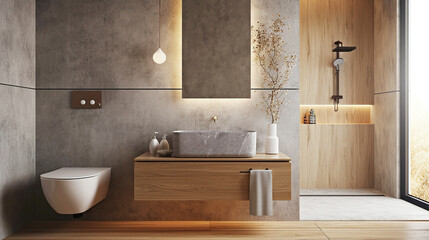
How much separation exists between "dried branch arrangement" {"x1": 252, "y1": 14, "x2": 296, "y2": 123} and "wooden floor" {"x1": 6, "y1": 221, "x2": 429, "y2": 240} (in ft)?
3.26

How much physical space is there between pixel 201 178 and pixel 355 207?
6.14ft

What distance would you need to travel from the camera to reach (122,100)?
2.92m

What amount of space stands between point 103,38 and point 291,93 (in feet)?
6.06

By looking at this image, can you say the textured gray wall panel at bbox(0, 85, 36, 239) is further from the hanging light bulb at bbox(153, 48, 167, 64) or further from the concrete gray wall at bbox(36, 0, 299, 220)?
the hanging light bulb at bbox(153, 48, 167, 64)

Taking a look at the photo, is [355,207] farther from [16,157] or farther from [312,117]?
[16,157]

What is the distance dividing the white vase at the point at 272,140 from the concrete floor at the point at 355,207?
2.60ft

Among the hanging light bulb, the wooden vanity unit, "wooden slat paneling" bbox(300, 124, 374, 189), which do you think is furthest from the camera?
"wooden slat paneling" bbox(300, 124, 374, 189)

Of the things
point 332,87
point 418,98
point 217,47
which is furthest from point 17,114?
point 418,98

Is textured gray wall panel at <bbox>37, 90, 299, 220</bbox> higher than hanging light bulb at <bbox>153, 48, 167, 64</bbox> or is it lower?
lower

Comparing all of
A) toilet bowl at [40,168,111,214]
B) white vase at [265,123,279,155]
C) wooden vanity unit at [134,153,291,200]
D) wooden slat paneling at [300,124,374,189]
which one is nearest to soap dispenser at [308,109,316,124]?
wooden slat paneling at [300,124,374,189]

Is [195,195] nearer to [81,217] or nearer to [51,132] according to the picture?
[81,217]

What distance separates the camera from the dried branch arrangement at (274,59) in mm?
2902

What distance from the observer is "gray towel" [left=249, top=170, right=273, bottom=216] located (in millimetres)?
2430

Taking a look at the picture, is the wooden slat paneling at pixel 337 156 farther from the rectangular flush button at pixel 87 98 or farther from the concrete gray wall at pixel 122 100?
the rectangular flush button at pixel 87 98
